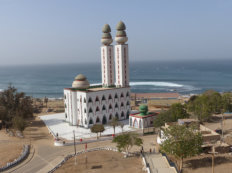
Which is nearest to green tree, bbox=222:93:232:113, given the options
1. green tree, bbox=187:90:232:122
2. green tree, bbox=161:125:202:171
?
green tree, bbox=187:90:232:122

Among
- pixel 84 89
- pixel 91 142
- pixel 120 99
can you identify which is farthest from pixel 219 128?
pixel 84 89

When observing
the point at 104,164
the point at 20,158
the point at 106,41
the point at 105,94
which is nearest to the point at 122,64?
the point at 106,41

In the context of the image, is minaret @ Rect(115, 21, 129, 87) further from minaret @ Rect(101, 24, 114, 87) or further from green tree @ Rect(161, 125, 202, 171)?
green tree @ Rect(161, 125, 202, 171)

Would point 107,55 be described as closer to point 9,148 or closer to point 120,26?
point 120,26

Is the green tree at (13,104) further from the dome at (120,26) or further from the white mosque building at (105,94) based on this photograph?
the dome at (120,26)

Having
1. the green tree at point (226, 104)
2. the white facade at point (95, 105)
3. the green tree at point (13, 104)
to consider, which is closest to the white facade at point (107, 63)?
the white facade at point (95, 105)

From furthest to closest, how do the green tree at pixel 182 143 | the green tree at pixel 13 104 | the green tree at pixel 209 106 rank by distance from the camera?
1. the green tree at pixel 13 104
2. the green tree at pixel 209 106
3. the green tree at pixel 182 143

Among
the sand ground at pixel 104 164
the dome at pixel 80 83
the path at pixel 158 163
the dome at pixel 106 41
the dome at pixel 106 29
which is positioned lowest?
the sand ground at pixel 104 164

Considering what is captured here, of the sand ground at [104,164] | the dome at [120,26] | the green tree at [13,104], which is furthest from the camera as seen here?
the dome at [120,26]
